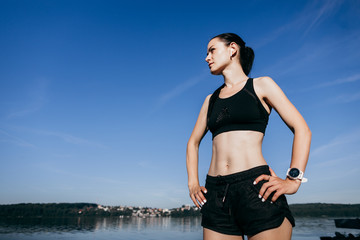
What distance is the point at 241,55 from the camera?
2678 millimetres

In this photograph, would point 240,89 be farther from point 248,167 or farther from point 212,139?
point 248,167

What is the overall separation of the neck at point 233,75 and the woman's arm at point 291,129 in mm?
308

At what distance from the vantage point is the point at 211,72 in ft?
8.66

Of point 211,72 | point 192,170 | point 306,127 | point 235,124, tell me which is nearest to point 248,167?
point 235,124

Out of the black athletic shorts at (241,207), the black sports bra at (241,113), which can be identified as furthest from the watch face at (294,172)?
the black sports bra at (241,113)

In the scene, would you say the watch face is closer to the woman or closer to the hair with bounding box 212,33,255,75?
the woman

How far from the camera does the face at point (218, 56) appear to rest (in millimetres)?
2562

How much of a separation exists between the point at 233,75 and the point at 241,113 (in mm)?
595

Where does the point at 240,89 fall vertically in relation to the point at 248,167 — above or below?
above

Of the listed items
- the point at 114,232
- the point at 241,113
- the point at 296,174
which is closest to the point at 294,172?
the point at 296,174

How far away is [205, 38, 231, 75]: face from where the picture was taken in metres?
2.56

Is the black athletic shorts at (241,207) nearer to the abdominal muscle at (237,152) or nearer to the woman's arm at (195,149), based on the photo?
the abdominal muscle at (237,152)

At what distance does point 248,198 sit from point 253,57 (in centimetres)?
157

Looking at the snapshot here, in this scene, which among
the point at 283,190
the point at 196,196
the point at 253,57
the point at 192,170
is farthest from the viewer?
the point at 253,57
